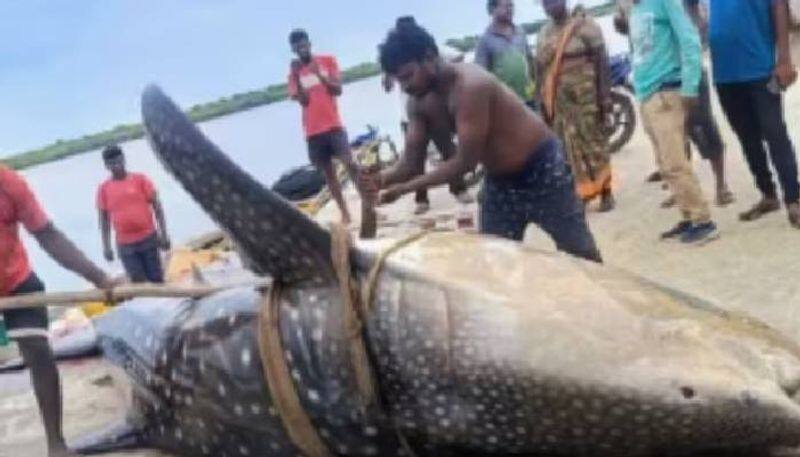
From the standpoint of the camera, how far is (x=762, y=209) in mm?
8281

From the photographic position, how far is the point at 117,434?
536 centimetres

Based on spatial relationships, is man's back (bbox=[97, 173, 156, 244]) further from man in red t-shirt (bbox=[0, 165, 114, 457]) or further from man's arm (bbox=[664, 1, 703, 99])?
man's arm (bbox=[664, 1, 703, 99])

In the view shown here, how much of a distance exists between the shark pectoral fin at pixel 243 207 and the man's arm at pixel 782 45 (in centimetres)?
427

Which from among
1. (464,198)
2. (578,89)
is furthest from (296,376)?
(464,198)

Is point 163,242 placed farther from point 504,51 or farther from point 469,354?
point 469,354

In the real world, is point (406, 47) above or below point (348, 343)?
above

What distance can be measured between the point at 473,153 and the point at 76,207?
34649 mm

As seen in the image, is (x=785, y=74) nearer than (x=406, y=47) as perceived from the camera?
No

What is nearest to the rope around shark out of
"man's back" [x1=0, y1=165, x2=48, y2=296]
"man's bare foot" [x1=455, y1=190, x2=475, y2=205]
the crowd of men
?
the crowd of men

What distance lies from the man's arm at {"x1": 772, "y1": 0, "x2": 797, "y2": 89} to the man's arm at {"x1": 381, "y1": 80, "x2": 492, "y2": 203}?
8.09 feet

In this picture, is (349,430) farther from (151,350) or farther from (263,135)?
(263,135)

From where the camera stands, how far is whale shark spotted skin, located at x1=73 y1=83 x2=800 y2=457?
3318 millimetres

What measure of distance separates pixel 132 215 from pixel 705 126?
211 inches

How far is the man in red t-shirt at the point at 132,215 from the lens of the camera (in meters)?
11.9
